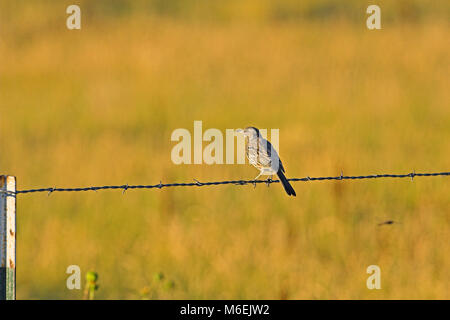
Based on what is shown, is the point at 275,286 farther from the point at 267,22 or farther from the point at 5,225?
the point at 267,22

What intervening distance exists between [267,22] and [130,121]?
261 inches

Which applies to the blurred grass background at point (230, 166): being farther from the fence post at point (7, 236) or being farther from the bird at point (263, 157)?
the fence post at point (7, 236)

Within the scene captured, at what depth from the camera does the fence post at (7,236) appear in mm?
4637

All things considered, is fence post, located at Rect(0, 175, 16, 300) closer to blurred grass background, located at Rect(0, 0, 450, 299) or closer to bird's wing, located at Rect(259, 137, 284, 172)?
bird's wing, located at Rect(259, 137, 284, 172)

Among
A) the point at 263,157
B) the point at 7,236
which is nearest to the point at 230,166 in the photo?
the point at 263,157

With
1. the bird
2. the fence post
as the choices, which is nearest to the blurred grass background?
→ the bird

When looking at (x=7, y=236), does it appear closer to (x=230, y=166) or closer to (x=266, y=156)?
(x=266, y=156)

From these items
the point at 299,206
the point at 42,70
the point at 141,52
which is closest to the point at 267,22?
the point at 141,52

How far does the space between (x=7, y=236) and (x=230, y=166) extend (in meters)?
5.94

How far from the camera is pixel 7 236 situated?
15.2 ft

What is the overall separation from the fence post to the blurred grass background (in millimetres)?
3053

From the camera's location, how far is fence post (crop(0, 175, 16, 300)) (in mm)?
4637

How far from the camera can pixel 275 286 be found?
7875mm

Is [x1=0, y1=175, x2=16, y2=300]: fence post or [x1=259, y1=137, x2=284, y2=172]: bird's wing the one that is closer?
[x1=0, y1=175, x2=16, y2=300]: fence post
